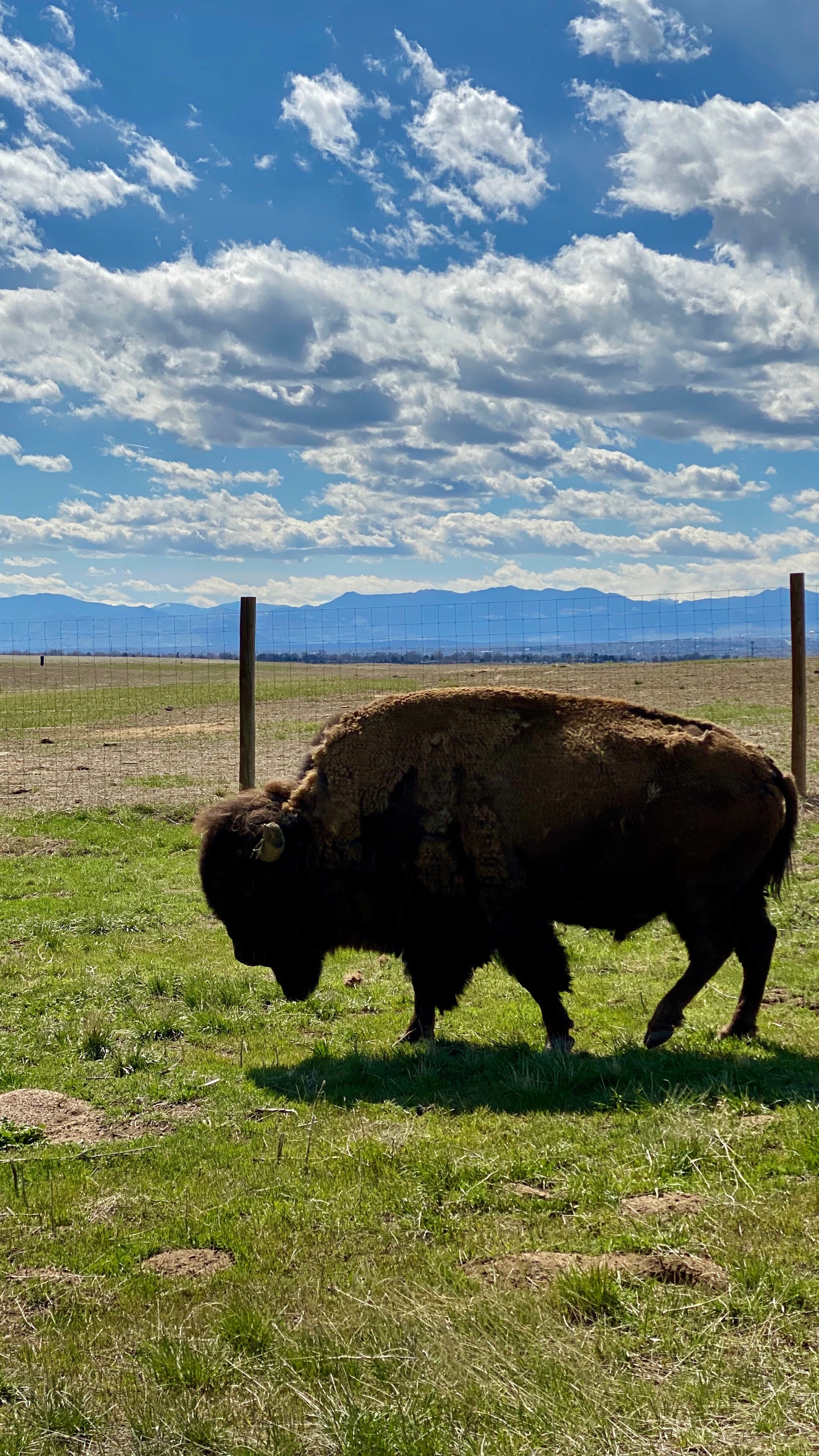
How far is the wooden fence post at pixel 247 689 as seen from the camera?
14234 mm

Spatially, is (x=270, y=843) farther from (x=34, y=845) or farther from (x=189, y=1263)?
(x=34, y=845)

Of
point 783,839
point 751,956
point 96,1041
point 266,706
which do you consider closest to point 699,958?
point 751,956

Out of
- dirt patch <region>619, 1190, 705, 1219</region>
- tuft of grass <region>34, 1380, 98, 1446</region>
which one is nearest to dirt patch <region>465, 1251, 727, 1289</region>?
dirt patch <region>619, 1190, 705, 1219</region>

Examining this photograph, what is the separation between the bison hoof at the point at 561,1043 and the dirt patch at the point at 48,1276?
351 centimetres

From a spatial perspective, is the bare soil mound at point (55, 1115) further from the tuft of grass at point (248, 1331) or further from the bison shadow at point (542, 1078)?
the tuft of grass at point (248, 1331)

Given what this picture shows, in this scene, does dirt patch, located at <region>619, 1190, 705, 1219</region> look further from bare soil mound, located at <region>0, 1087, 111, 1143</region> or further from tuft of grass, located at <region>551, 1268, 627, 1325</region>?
bare soil mound, located at <region>0, 1087, 111, 1143</region>

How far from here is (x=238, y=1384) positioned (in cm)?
356

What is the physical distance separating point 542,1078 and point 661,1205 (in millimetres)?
1745

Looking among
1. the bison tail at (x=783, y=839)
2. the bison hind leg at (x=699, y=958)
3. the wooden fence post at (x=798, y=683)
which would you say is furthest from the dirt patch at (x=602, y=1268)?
the wooden fence post at (x=798, y=683)

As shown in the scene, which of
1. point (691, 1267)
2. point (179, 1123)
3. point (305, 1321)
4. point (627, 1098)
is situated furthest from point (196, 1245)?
point (627, 1098)

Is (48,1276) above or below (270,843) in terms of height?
below

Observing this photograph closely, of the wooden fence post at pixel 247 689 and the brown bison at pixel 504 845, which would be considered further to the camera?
the wooden fence post at pixel 247 689

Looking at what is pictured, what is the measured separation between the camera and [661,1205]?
4664mm

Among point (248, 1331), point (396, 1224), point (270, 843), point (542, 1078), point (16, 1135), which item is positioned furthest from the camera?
point (270, 843)
